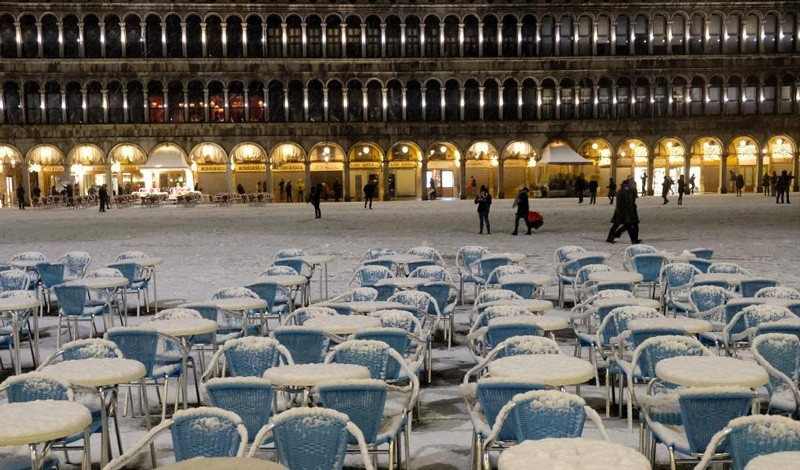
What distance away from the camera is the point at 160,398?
25.0 ft

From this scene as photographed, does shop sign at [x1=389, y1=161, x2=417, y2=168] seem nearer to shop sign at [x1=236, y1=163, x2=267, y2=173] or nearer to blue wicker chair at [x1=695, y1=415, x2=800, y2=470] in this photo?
shop sign at [x1=236, y1=163, x2=267, y2=173]

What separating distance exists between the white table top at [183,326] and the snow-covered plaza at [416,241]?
768 mm

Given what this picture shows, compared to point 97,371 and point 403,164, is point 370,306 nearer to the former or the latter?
point 97,371

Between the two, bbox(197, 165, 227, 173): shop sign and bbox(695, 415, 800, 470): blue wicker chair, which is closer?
bbox(695, 415, 800, 470): blue wicker chair

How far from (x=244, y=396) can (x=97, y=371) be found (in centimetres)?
124

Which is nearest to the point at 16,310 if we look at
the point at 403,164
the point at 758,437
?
the point at 758,437

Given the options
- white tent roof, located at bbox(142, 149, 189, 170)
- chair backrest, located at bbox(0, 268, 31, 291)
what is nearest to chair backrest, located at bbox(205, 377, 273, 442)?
chair backrest, located at bbox(0, 268, 31, 291)

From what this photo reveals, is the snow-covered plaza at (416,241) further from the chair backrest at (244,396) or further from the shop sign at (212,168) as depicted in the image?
the shop sign at (212,168)

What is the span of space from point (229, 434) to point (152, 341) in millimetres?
2537

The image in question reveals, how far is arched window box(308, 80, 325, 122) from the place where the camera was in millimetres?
49062

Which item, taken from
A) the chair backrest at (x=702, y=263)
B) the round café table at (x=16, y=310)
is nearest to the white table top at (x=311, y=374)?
the round café table at (x=16, y=310)

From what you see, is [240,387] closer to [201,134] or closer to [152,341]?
[152,341]

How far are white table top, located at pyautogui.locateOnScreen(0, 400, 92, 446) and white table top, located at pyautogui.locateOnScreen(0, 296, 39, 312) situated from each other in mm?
3609

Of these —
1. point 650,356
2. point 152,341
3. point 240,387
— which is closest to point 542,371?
point 650,356
